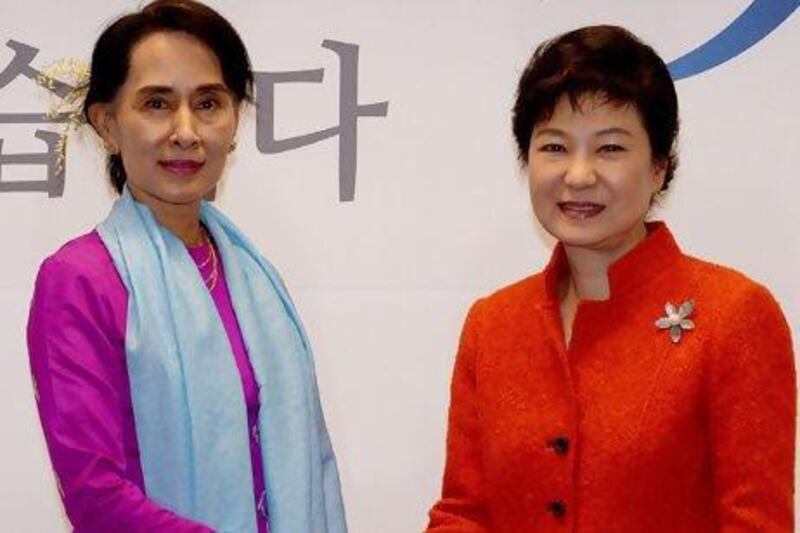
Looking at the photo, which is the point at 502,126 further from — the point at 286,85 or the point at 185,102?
the point at 185,102

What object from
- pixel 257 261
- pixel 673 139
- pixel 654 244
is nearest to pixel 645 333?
pixel 654 244

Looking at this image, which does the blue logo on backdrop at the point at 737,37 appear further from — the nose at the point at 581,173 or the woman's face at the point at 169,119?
the woman's face at the point at 169,119

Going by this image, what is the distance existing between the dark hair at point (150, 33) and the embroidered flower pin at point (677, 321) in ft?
2.19

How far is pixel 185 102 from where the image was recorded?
155 cm

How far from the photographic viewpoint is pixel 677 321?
4.56 ft

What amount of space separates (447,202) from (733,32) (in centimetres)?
59

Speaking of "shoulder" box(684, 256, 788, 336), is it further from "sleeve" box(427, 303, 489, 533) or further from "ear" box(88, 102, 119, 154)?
"ear" box(88, 102, 119, 154)

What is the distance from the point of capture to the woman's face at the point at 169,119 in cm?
154

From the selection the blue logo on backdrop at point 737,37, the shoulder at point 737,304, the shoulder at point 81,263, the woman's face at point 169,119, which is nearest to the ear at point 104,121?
the woman's face at point 169,119

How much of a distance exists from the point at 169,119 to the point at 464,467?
1.98 ft

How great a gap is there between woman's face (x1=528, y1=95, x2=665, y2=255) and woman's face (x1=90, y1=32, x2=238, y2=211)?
0.45 m

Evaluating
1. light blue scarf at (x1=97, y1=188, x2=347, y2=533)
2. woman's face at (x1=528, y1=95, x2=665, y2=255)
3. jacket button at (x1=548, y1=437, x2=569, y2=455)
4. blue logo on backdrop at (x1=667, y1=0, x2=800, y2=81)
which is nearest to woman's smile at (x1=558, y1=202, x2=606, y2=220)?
woman's face at (x1=528, y1=95, x2=665, y2=255)

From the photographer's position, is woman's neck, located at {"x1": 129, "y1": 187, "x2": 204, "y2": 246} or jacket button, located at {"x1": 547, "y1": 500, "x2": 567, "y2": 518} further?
woman's neck, located at {"x1": 129, "y1": 187, "x2": 204, "y2": 246}

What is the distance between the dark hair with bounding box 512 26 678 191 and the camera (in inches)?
55.2
